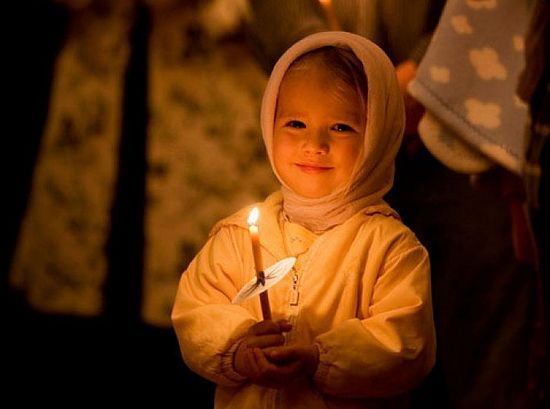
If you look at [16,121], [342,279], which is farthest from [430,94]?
[16,121]

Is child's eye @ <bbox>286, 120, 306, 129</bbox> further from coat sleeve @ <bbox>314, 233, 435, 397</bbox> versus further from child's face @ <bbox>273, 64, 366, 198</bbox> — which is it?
coat sleeve @ <bbox>314, 233, 435, 397</bbox>

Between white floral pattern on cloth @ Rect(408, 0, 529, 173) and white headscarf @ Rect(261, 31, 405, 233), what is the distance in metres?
0.16

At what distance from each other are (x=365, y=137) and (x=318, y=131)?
68 millimetres

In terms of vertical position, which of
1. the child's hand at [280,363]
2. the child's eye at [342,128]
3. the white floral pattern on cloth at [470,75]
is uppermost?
the white floral pattern on cloth at [470,75]

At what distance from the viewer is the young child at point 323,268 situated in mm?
1147

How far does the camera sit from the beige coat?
3.76ft

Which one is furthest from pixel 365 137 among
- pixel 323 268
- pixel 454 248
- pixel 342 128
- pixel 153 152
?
A: pixel 153 152

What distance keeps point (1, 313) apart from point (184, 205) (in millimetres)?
494

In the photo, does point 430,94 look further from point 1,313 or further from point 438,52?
point 1,313

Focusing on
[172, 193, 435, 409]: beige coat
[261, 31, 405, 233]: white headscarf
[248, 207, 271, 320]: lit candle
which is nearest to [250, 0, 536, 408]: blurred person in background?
[261, 31, 405, 233]: white headscarf

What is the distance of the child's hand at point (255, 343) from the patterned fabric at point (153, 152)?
846 mm

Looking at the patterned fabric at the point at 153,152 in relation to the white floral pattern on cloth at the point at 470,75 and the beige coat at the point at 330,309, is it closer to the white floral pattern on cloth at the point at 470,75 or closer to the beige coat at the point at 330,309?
the beige coat at the point at 330,309

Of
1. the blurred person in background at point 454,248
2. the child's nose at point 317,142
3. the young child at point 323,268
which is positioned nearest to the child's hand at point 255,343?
the young child at point 323,268

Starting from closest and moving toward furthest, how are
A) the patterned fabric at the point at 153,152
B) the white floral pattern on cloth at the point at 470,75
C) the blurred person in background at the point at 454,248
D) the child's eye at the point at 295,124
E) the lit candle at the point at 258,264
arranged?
1. the white floral pattern on cloth at the point at 470,75
2. the lit candle at the point at 258,264
3. the child's eye at the point at 295,124
4. the blurred person in background at the point at 454,248
5. the patterned fabric at the point at 153,152
